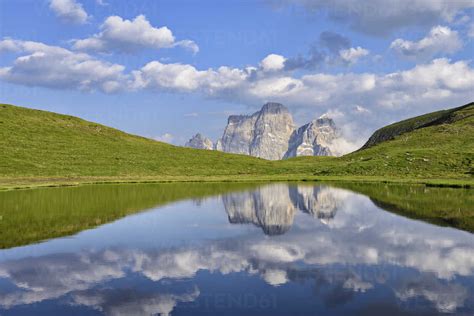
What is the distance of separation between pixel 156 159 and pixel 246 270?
119 m

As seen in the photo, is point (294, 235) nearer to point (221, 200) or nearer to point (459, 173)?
point (221, 200)

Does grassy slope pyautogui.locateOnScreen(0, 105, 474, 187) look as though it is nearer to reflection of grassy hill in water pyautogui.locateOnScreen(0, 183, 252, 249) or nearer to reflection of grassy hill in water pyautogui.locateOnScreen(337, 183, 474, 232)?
reflection of grassy hill in water pyautogui.locateOnScreen(337, 183, 474, 232)

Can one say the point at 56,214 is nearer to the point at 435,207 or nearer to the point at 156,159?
the point at 435,207

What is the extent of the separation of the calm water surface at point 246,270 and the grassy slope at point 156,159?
5565cm

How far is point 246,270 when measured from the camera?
1891 centimetres

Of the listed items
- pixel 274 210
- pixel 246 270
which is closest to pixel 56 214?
pixel 274 210

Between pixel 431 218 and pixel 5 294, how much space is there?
103ft

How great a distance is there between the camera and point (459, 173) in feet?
292

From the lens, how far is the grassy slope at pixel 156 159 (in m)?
96.2

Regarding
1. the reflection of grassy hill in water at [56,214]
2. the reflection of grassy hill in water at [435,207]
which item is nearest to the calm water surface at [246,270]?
the reflection of grassy hill in water at [56,214]

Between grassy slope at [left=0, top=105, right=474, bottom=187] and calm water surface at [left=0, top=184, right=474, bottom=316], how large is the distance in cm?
5565

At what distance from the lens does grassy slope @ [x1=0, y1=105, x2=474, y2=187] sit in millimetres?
96250

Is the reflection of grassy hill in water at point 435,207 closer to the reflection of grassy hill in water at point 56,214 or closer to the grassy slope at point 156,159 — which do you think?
the reflection of grassy hill in water at point 56,214

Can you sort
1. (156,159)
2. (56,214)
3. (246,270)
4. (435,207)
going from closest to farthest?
1. (246,270)
2. (56,214)
3. (435,207)
4. (156,159)
